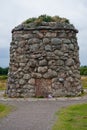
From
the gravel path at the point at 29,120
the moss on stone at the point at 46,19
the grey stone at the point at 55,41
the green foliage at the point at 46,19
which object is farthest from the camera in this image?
the green foliage at the point at 46,19

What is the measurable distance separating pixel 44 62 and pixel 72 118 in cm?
1200

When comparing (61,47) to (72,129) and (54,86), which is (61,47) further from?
(72,129)

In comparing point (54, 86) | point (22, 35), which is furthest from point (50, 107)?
point (22, 35)

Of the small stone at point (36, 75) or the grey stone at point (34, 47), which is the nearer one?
the small stone at point (36, 75)

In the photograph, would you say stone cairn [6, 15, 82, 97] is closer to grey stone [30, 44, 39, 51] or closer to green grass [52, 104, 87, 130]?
grey stone [30, 44, 39, 51]

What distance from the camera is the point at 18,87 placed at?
2955cm

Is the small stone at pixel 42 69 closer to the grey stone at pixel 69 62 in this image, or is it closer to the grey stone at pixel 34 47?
the grey stone at pixel 34 47

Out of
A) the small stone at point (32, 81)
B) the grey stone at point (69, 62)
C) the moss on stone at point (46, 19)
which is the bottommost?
the small stone at point (32, 81)

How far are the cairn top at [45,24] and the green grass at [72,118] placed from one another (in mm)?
8343

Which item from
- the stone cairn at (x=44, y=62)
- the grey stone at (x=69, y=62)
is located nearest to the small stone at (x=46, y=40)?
the stone cairn at (x=44, y=62)

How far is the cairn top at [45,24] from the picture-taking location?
29.4 meters

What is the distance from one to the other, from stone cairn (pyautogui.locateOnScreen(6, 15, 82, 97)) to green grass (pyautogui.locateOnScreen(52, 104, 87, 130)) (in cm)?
675

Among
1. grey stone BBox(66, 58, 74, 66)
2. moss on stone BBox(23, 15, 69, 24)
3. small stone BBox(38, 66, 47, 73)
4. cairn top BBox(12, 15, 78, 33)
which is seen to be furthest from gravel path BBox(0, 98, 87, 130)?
moss on stone BBox(23, 15, 69, 24)

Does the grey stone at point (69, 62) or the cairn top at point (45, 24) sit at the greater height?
the cairn top at point (45, 24)
